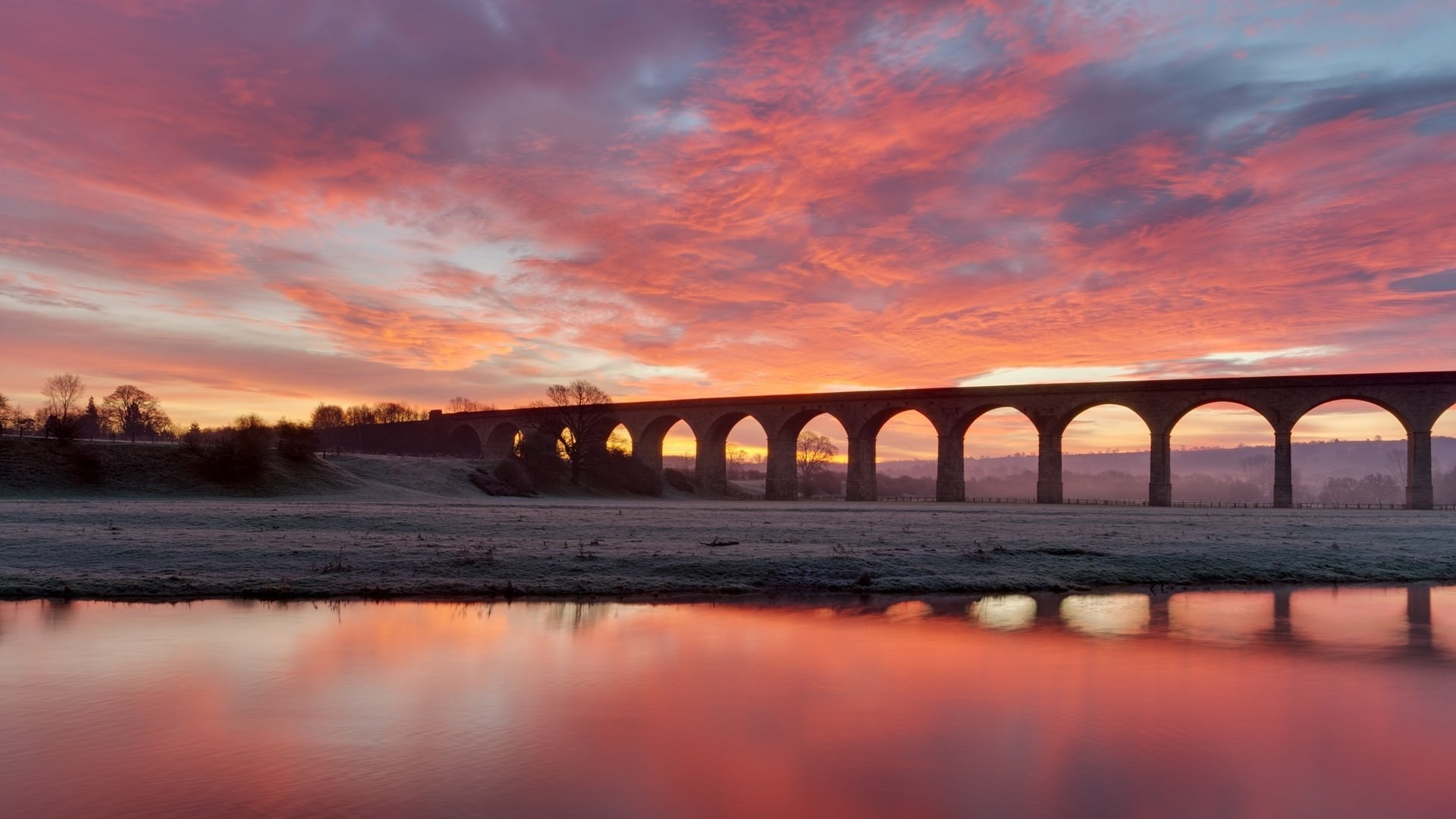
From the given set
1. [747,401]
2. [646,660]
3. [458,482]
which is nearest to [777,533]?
[646,660]

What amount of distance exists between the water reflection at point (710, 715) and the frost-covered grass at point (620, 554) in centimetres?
291

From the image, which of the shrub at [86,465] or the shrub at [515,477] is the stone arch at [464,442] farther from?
the shrub at [86,465]

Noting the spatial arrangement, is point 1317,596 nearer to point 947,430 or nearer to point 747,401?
point 947,430

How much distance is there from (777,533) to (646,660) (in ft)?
56.2

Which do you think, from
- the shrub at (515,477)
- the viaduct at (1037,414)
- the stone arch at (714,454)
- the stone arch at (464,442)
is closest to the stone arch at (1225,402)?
the viaduct at (1037,414)

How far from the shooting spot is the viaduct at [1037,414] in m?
51.9

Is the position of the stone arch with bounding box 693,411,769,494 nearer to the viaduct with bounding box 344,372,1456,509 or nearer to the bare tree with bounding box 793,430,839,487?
the viaduct with bounding box 344,372,1456,509

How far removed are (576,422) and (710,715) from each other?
70.2 metres

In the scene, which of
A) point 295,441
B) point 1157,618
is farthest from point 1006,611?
point 295,441

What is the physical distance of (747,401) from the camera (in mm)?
75312

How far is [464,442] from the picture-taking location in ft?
359

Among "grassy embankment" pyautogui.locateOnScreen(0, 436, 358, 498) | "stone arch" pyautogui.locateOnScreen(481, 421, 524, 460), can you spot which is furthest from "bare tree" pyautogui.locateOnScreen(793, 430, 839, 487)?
"grassy embankment" pyautogui.locateOnScreen(0, 436, 358, 498)

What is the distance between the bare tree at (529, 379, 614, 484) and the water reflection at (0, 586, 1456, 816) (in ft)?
200

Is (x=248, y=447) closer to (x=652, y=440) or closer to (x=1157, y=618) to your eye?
(x=652, y=440)
